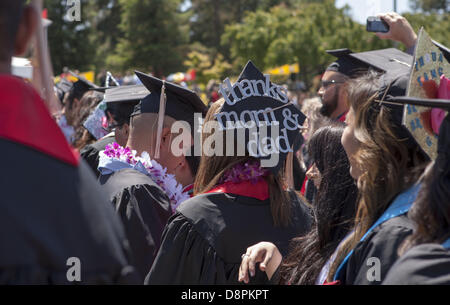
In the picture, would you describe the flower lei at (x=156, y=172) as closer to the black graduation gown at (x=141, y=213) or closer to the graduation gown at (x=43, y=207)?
the black graduation gown at (x=141, y=213)

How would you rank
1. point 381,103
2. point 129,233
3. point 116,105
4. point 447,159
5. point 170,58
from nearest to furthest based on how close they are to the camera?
point 447,159
point 381,103
point 129,233
point 116,105
point 170,58

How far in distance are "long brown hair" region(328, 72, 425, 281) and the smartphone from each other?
170 cm

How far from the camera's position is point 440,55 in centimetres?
217

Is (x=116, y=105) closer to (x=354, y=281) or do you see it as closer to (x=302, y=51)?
(x=354, y=281)

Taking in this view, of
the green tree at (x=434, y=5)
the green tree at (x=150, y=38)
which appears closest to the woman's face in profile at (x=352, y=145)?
the green tree at (x=150, y=38)

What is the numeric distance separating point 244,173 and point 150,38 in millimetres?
37244

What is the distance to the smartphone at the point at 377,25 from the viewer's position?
3635 millimetres

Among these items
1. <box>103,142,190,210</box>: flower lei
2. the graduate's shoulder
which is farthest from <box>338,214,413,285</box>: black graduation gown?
<box>103,142,190,210</box>: flower lei

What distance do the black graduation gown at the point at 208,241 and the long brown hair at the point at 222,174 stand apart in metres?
0.11

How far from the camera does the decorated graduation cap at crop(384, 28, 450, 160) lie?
6.19 ft

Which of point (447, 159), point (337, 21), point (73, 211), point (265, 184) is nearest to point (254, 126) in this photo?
point (265, 184)

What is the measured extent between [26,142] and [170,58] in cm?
3767

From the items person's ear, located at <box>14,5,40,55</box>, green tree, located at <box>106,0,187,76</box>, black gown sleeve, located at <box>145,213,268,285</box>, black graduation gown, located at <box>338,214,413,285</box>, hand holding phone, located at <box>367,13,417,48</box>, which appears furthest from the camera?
green tree, located at <box>106,0,187,76</box>

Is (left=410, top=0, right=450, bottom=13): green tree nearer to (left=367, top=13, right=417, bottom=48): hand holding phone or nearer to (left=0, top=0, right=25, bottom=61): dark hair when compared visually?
(left=367, top=13, right=417, bottom=48): hand holding phone
